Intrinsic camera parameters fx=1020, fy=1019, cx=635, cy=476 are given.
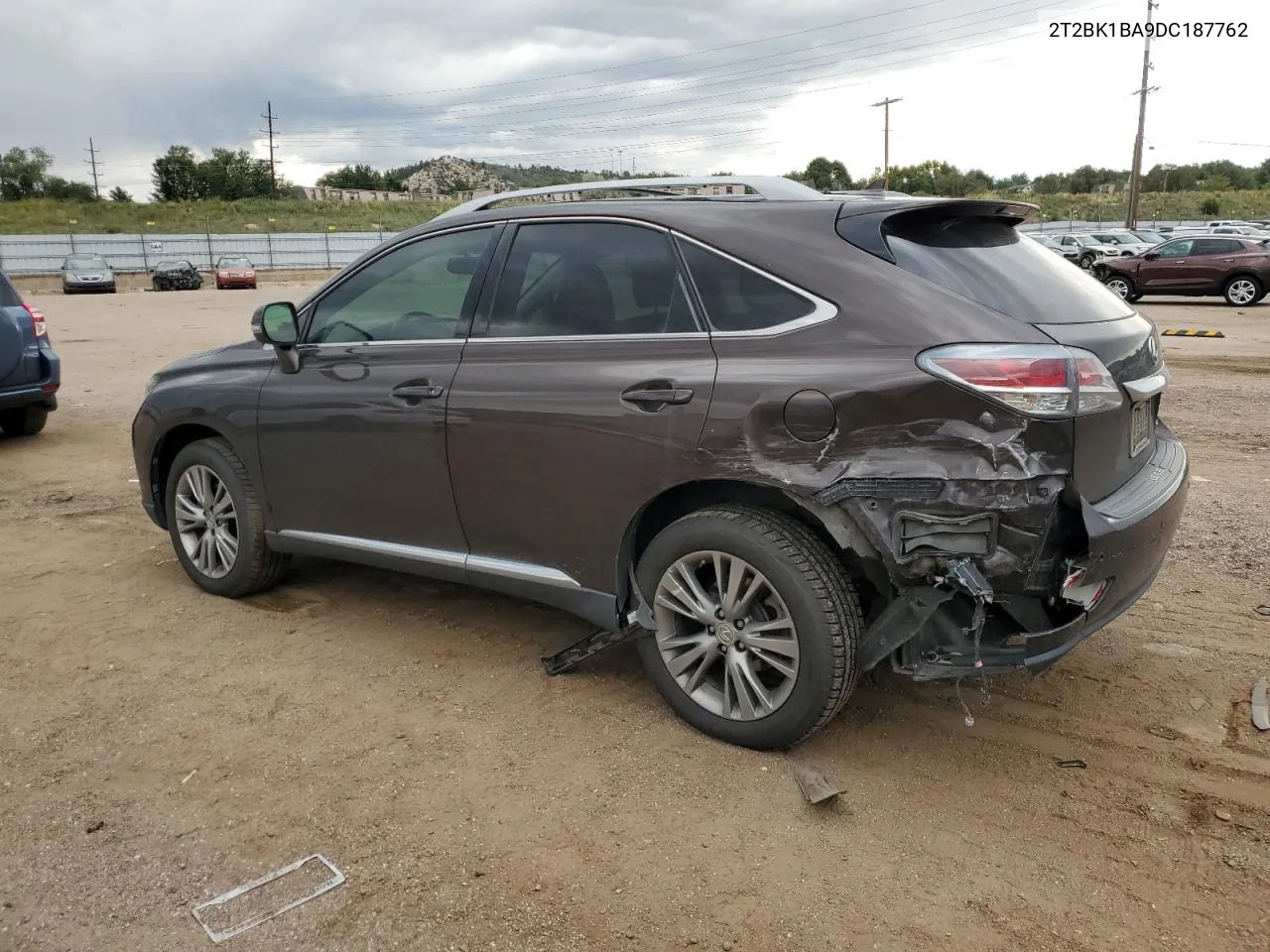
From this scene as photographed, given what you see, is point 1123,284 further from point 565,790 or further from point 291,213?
point 291,213

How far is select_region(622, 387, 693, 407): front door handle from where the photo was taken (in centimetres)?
328

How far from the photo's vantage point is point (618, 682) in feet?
12.9

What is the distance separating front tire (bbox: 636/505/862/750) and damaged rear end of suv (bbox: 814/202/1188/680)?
145mm

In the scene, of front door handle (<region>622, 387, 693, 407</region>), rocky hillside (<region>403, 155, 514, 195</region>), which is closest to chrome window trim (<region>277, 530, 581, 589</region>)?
front door handle (<region>622, 387, 693, 407</region>)

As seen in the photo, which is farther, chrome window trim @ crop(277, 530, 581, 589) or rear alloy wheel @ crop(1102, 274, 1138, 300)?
rear alloy wheel @ crop(1102, 274, 1138, 300)

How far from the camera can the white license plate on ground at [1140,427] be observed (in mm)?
3199

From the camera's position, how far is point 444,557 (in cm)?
402

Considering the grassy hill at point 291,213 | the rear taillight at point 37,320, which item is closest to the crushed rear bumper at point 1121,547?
the rear taillight at point 37,320

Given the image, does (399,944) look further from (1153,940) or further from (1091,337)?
(1091,337)

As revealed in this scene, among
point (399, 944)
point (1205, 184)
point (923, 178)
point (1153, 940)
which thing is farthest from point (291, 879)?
point (1205, 184)

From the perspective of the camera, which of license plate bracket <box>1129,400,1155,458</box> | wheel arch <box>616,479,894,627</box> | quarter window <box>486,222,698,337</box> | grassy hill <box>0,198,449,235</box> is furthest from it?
grassy hill <box>0,198,449,235</box>

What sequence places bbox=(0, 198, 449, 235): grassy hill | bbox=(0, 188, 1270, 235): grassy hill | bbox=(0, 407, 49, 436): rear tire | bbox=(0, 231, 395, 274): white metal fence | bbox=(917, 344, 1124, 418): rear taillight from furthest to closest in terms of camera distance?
bbox=(0, 188, 1270, 235): grassy hill < bbox=(0, 198, 449, 235): grassy hill < bbox=(0, 231, 395, 274): white metal fence < bbox=(0, 407, 49, 436): rear tire < bbox=(917, 344, 1124, 418): rear taillight

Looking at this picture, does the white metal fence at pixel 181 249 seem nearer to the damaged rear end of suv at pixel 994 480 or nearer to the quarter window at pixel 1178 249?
the quarter window at pixel 1178 249

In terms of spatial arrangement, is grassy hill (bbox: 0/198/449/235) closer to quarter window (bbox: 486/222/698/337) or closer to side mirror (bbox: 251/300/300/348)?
side mirror (bbox: 251/300/300/348)
